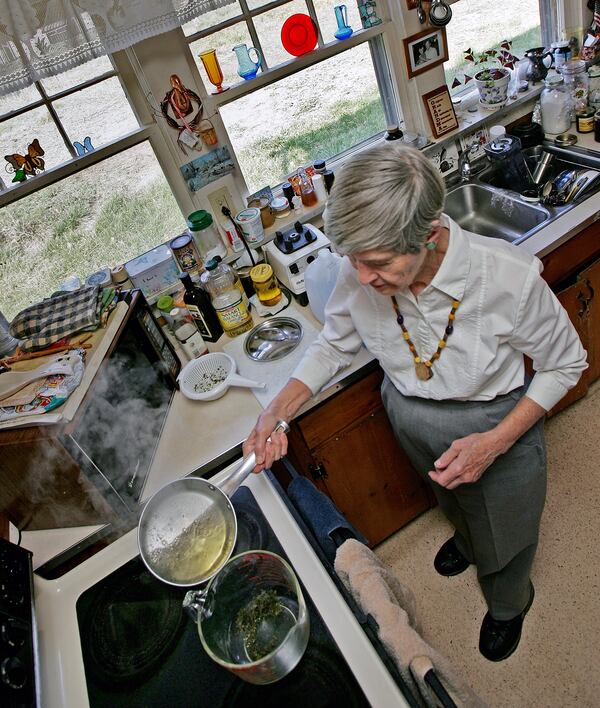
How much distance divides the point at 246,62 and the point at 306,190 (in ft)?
1.60

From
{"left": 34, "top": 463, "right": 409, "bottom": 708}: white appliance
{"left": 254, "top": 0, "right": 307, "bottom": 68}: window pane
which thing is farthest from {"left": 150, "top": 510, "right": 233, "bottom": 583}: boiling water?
{"left": 254, "top": 0, "right": 307, "bottom": 68}: window pane

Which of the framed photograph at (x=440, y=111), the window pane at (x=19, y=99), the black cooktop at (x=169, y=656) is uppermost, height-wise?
the window pane at (x=19, y=99)

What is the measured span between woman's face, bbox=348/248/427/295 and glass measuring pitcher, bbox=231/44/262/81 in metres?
1.16

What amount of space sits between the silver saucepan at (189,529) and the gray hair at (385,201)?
57 centimetres

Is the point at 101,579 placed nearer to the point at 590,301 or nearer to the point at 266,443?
the point at 266,443

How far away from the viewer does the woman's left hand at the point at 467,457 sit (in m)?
1.18

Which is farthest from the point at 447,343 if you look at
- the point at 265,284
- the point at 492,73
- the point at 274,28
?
the point at 492,73

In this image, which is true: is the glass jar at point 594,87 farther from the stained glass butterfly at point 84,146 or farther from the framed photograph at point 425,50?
the stained glass butterfly at point 84,146

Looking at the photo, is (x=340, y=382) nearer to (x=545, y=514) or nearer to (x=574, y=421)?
(x=545, y=514)

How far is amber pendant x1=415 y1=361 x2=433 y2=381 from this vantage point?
1.23 m

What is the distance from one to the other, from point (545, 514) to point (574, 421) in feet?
1.48

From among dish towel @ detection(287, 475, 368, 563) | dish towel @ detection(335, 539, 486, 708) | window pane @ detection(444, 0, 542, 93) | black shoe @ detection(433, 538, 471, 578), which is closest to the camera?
dish towel @ detection(335, 539, 486, 708)

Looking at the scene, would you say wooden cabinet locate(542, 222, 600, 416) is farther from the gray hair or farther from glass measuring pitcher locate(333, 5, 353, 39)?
glass measuring pitcher locate(333, 5, 353, 39)

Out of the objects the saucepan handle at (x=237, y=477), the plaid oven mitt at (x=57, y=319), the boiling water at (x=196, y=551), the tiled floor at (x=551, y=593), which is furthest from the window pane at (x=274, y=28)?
the tiled floor at (x=551, y=593)
